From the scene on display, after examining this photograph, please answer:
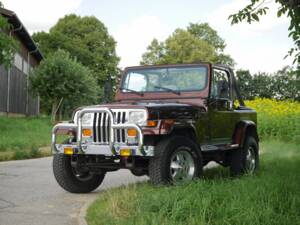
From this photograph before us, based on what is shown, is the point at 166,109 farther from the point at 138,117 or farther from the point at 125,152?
the point at 125,152

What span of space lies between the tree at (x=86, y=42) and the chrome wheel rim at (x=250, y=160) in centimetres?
5297

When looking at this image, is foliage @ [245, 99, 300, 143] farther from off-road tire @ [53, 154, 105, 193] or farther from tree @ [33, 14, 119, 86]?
tree @ [33, 14, 119, 86]

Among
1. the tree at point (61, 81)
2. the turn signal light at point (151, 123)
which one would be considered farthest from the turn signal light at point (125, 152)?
the tree at point (61, 81)

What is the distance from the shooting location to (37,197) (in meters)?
8.41

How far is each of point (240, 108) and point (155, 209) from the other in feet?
15.9

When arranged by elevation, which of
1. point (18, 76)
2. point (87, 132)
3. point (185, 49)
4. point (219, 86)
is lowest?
point (87, 132)

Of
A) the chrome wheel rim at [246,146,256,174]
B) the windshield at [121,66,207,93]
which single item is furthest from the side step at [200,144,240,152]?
the windshield at [121,66,207,93]

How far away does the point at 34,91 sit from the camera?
4122 cm

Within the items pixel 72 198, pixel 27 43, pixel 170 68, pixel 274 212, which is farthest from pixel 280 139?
pixel 27 43

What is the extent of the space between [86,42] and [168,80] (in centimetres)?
5746

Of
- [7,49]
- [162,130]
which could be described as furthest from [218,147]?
[7,49]

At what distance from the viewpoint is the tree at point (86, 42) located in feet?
210

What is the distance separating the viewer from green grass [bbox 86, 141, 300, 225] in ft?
18.0

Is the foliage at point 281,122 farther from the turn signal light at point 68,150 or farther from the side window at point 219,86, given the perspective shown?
the turn signal light at point 68,150
